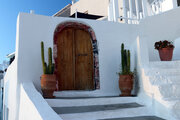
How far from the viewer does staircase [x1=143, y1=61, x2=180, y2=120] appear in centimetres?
348

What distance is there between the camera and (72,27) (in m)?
6.12

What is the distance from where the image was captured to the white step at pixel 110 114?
3273mm

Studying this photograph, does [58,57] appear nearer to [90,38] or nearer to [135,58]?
[90,38]

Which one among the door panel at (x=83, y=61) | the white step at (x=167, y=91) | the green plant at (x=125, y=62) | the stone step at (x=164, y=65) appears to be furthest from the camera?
the door panel at (x=83, y=61)

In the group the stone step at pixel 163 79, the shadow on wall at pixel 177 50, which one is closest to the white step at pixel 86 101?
the stone step at pixel 163 79

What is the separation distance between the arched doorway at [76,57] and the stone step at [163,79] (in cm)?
199

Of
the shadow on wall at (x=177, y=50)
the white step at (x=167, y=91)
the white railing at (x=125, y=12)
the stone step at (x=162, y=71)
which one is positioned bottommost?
the white step at (x=167, y=91)

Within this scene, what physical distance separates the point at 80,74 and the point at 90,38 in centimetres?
135

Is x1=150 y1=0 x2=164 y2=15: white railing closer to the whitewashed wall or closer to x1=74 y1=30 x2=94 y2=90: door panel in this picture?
the whitewashed wall

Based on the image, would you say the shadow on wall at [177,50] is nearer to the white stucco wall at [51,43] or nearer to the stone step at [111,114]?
the white stucco wall at [51,43]

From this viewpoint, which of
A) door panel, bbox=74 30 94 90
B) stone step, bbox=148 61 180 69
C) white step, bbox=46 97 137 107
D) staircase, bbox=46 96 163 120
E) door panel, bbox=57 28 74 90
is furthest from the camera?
door panel, bbox=74 30 94 90

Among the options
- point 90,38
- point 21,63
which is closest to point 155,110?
point 90,38

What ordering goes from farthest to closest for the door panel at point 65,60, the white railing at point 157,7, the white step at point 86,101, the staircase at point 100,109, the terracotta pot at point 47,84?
1. the white railing at point 157,7
2. the door panel at point 65,60
3. the terracotta pot at point 47,84
4. the white step at point 86,101
5. the staircase at point 100,109

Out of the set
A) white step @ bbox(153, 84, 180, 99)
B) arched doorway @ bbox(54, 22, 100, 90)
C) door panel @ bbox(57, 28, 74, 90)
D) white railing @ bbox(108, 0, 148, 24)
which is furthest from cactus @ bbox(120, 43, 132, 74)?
white railing @ bbox(108, 0, 148, 24)
